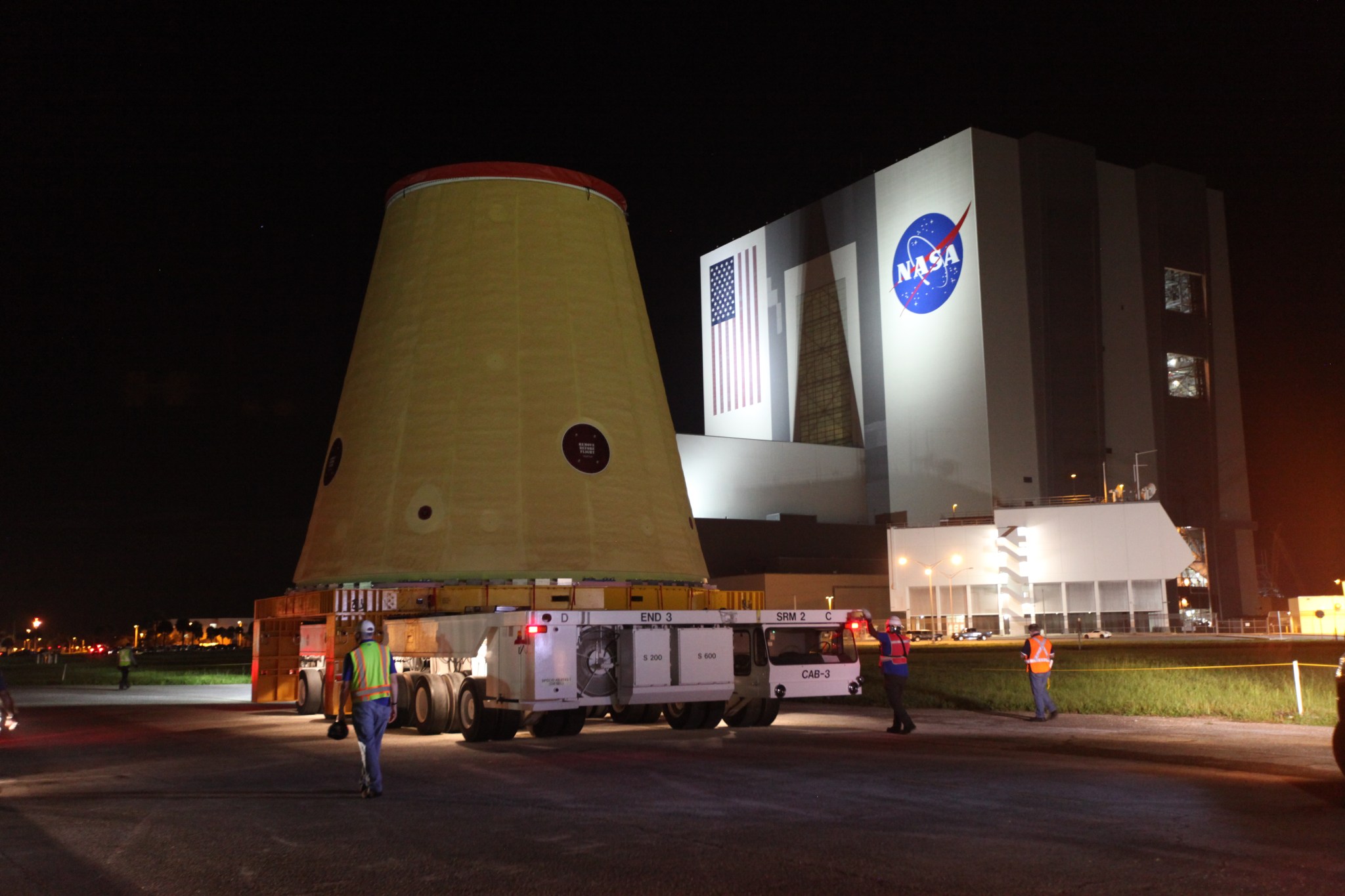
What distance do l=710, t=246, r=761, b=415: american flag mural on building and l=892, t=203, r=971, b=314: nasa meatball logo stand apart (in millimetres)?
18998

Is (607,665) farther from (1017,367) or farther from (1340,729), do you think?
(1017,367)

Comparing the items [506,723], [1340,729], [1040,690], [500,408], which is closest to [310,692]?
[500,408]

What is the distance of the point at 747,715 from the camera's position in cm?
1820

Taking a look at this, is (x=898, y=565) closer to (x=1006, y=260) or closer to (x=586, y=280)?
(x=1006, y=260)

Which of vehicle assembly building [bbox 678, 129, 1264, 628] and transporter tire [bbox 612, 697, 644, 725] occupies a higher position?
vehicle assembly building [bbox 678, 129, 1264, 628]

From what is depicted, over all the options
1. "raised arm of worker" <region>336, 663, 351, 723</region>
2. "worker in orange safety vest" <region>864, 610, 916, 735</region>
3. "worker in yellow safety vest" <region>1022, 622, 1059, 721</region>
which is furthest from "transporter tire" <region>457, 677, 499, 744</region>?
"worker in yellow safety vest" <region>1022, 622, 1059, 721</region>

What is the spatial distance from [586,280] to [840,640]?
857cm

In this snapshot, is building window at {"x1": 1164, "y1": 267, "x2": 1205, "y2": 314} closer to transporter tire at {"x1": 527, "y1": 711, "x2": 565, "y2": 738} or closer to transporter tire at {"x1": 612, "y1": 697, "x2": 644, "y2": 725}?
transporter tire at {"x1": 612, "y1": 697, "x2": 644, "y2": 725}

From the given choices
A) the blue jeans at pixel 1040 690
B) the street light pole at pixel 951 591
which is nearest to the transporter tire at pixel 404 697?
the blue jeans at pixel 1040 690

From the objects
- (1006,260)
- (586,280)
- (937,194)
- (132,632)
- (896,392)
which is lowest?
(132,632)

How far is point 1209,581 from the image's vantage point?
8594 cm

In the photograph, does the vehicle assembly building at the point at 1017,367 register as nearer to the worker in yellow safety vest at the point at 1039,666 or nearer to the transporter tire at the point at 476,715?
the worker in yellow safety vest at the point at 1039,666

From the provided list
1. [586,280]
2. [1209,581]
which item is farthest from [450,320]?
[1209,581]

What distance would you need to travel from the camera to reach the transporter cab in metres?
15.2
